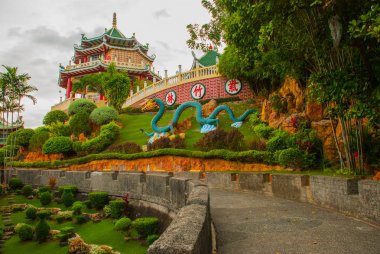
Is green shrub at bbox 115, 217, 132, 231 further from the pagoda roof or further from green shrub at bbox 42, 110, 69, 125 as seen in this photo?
the pagoda roof

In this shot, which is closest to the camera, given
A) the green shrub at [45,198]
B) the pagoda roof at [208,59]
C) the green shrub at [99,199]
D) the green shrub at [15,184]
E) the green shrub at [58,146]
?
the green shrub at [99,199]

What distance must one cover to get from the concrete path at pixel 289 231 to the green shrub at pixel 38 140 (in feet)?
78.4

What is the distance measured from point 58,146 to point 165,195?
60.8 feet

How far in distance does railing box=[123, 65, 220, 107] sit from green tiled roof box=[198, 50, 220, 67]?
14.4ft

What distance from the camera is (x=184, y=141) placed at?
19.9 metres

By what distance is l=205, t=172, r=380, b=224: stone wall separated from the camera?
5879 millimetres

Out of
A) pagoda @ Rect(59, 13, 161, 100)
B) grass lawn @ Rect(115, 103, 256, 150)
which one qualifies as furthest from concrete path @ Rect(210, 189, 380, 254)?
pagoda @ Rect(59, 13, 161, 100)

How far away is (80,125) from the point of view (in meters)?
27.8

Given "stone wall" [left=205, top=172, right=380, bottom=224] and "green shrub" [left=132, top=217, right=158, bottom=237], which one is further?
"green shrub" [left=132, top=217, right=158, bottom=237]

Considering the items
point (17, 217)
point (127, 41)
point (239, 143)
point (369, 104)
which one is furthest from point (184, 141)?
point (127, 41)

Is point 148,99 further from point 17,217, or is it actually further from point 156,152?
point 17,217

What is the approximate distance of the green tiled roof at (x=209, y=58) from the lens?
115 feet

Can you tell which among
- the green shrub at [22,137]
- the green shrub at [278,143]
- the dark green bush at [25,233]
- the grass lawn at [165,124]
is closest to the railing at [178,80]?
the grass lawn at [165,124]

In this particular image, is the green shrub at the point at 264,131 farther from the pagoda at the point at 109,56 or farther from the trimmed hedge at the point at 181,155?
the pagoda at the point at 109,56
